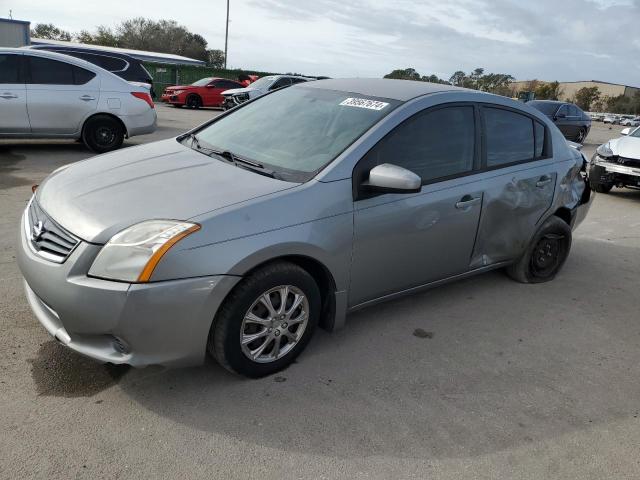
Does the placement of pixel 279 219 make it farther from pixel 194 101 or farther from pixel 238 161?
pixel 194 101

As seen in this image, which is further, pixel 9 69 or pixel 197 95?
pixel 197 95

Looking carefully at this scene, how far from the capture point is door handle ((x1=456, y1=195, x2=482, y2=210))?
3.60 meters

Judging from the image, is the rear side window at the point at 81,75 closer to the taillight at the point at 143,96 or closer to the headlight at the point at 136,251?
the taillight at the point at 143,96

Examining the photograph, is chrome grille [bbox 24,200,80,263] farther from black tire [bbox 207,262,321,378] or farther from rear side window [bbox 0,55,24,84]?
rear side window [bbox 0,55,24,84]

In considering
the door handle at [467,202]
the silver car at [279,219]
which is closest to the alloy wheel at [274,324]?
the silver car at [279,219]

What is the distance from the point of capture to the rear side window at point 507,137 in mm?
3896

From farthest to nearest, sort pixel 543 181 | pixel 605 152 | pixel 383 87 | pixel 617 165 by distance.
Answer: pixel 605 152 < pixel 617 165 < pixel 543 181 < pixel 383 87

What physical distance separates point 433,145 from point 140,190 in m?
1.89

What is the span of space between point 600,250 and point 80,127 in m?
7.82

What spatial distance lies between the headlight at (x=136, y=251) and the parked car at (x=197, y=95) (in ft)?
67.2

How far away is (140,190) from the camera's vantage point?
2.86 meters

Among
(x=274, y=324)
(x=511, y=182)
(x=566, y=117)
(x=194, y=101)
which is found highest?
(x=566, y=117)

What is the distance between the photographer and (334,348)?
335cm

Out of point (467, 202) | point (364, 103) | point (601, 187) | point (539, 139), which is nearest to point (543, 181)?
point (539, 139)
